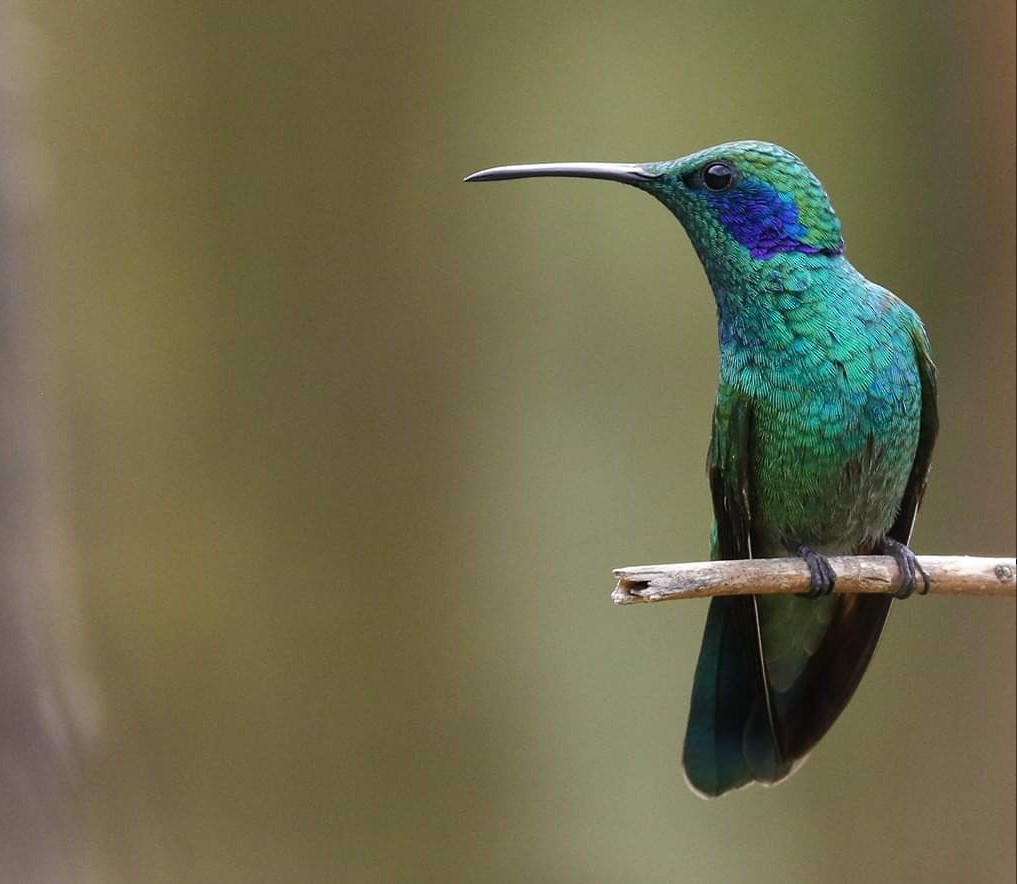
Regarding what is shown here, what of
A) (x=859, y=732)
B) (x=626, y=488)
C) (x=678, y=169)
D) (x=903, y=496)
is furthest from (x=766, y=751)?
A: (x=859, y=732)

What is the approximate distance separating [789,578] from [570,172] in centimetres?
69

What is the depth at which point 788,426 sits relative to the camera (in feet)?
7.07

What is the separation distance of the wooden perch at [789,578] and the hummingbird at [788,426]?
29 millimetres

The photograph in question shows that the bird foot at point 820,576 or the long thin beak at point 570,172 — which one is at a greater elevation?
the long thin beak at point 570,172

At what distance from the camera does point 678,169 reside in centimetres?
200

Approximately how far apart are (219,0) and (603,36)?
132cm

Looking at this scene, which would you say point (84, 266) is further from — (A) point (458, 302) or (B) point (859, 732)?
(B) point (859, 732)

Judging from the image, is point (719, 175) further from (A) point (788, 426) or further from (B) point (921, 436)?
(B) point (921, 436)

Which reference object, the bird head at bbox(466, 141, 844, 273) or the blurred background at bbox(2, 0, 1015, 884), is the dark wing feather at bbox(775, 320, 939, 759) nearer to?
the bird head at bbox(466, 141, 844, 273)

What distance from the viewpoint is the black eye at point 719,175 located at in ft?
6.52

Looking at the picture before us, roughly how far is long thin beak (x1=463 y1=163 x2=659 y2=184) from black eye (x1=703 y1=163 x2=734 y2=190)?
0.27 feet

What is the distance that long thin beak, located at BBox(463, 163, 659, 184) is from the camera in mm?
1656

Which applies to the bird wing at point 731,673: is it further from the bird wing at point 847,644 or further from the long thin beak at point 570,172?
the long thin beak at point 570,172

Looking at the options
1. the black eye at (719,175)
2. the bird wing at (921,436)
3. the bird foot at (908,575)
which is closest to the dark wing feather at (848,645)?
the bird wing at (921,436)
